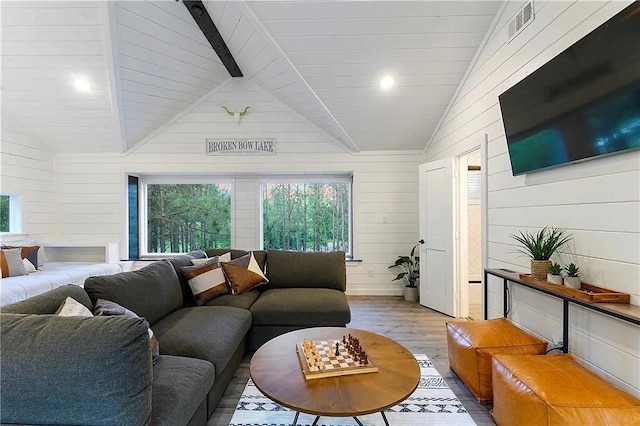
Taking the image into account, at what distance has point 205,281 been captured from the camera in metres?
2.90

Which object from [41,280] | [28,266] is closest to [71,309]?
[41,280]

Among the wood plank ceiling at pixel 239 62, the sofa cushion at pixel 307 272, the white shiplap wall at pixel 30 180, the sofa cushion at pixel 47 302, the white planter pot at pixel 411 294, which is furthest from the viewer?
the white planter pot at pixel 411 294

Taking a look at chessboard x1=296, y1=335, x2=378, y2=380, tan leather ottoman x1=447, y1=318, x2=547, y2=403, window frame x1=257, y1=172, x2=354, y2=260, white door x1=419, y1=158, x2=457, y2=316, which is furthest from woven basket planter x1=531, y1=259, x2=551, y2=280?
window frame x1=257, y1=172, x2=354, y2=260

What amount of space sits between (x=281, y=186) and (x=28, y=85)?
3.42m

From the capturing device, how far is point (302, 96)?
14.1 feet

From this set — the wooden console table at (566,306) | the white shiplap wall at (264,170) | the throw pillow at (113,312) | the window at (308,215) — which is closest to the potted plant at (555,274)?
the wooden console table at (566,306)

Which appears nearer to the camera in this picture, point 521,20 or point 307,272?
point 521,20

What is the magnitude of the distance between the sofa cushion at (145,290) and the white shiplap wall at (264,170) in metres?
2.68

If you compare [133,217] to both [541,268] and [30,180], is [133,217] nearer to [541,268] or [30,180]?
[30,180]

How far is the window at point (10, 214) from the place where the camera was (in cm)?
423

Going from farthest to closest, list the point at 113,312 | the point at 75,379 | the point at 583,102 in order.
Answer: the point at 583,102 < the point at 113,312 < the point at 75,379

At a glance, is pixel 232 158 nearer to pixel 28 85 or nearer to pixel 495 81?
pixel 28 85

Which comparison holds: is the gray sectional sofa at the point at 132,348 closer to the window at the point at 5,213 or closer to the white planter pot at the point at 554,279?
the white planter pot at the point at 554,279

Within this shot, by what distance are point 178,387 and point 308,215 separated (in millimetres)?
4019
